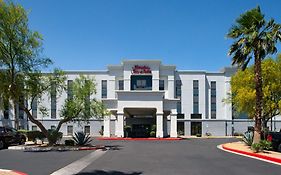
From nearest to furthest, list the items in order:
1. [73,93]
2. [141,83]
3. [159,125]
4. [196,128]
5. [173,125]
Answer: [73,93]
[159,125]
[173,125]
[141,83]
[196,128]

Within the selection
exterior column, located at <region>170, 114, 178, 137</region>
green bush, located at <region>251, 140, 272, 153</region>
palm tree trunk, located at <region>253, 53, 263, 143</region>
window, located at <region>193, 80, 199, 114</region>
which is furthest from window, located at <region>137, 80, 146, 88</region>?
green bush, located at <region>251, 140, 272, 153</region>

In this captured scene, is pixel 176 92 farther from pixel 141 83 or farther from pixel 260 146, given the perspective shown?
pixel 260 146

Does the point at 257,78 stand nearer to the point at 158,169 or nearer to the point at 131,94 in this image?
the point at 158,169

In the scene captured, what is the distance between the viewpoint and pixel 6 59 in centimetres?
2402

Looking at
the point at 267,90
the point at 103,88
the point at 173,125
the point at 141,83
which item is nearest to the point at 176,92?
the point at 141,83

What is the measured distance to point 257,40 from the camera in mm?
23359

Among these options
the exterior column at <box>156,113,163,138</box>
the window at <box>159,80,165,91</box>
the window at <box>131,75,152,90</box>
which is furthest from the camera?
the window at <box>159,80,165,91</box>

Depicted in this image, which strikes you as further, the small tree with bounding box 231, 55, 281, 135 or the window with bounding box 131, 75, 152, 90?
the window with bounding box 131, 75, 152, 90

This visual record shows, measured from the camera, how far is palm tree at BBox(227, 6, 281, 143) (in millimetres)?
22984

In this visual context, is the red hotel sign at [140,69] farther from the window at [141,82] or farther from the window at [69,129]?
the window at [69,129]

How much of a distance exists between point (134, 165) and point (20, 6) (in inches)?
589

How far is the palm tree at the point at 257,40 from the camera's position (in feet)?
75.4

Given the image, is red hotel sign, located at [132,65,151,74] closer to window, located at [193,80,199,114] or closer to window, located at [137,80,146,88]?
window, located at [137,80,146,88]

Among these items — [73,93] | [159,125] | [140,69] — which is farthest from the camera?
[140,69]
